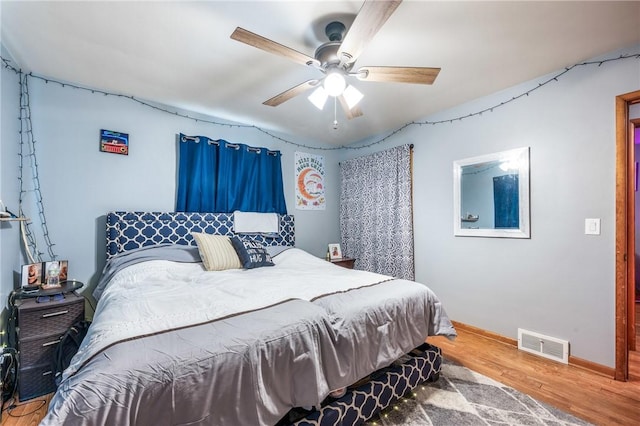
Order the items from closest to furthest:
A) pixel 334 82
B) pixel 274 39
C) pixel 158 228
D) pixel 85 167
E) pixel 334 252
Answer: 1. pixel 334 82
2. pixel 274 39
3. pixel 85 167
4. pixel 158 228
5. pixel 334 252

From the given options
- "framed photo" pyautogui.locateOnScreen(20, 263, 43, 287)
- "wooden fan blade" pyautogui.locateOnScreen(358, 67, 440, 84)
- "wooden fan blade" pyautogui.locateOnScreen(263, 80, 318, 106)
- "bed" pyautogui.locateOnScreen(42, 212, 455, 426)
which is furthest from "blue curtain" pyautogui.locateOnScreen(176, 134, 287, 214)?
"wooden fan blade" pyautogui.locateOnScreen(358, 67, 440, 84)

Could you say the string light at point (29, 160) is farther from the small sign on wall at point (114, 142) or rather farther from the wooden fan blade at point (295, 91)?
the wooden fan blade at point (295, 91)

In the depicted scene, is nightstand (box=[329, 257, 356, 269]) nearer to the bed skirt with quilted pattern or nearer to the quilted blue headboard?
the quilted blue headboard

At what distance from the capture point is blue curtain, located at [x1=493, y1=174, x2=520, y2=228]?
2.67m

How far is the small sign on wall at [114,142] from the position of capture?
2.66 meters

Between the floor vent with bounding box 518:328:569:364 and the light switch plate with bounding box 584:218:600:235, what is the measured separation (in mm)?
940

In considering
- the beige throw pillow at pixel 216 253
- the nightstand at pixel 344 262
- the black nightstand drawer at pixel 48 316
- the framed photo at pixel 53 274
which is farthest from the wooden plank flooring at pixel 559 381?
the framed photo at pixel 53 274

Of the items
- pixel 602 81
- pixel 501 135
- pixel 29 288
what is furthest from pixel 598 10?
pixel 29 288

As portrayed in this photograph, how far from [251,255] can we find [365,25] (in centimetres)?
212

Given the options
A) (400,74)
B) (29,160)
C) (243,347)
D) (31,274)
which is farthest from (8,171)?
(400,74)

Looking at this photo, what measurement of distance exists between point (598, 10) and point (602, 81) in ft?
2.43

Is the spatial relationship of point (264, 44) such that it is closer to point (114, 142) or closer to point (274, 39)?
point (274, 39)

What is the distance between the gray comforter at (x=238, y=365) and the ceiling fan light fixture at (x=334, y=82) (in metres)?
1.34

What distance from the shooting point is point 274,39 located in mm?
1926
